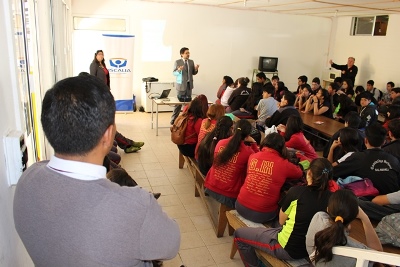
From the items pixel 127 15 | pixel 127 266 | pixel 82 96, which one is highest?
pixel 127 15

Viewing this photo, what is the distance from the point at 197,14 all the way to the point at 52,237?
27.6ft

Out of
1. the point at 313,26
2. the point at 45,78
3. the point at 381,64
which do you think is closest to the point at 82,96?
the point at 45,78

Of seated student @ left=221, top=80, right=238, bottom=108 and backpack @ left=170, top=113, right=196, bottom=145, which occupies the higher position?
seated student @ left=221, top=80, right=238, bottom=108

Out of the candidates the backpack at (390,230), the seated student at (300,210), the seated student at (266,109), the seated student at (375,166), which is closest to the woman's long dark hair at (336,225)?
the seated student at (300,210)

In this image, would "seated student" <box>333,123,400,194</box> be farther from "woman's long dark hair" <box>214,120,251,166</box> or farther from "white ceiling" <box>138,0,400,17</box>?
"white ceiling" <box>138,0,400,17</box>

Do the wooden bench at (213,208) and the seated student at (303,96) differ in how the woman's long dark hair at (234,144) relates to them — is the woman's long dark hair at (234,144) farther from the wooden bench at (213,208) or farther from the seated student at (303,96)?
the seated student at (303,96)

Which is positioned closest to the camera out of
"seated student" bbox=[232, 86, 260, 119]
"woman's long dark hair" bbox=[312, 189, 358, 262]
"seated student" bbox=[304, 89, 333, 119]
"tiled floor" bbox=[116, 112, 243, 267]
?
"woman's long dark hair" bbox=[312, 189, 358, 262]

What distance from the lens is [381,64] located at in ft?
27.6

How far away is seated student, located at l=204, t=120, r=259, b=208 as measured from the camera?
300 centimetres

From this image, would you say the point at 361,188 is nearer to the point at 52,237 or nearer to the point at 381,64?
the point at 52,237

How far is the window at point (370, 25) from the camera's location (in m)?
8.41

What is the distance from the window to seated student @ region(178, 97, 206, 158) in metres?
6.69

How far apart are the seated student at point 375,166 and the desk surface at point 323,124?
5.26 feet

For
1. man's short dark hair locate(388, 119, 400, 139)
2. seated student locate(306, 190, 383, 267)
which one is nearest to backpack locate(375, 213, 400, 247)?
seated student locate(306, 190, 383, 267)
